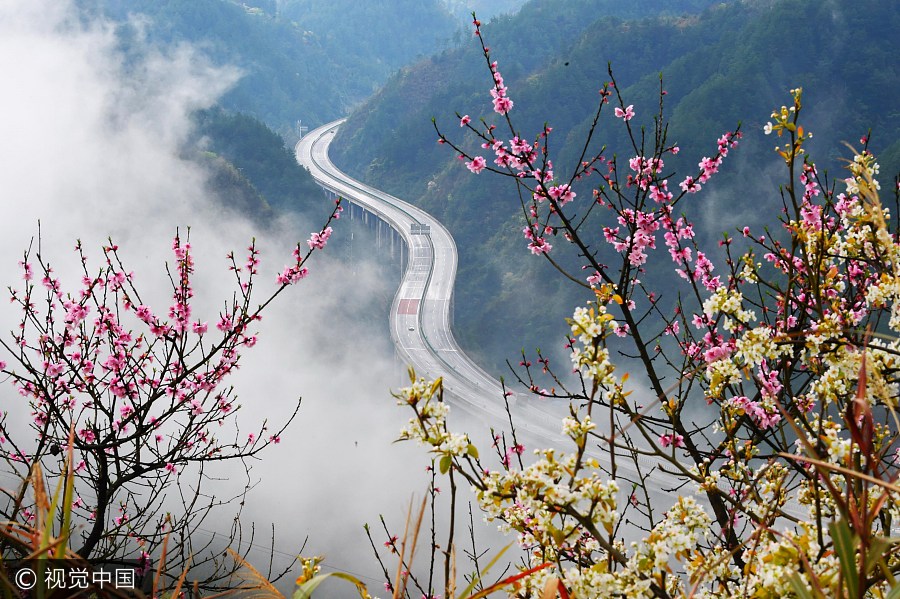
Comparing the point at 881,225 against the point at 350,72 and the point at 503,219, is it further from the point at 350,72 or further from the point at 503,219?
the point at 350,72

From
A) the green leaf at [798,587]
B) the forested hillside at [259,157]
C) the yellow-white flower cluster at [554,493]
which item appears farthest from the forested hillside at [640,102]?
the green leaf at [798,587]

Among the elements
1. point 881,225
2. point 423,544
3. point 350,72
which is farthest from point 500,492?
point 350,72

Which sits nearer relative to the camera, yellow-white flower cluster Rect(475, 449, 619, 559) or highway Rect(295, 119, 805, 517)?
yellow-white flower cluster Rect(475, 449, 619, 559)

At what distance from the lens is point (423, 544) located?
30.5m

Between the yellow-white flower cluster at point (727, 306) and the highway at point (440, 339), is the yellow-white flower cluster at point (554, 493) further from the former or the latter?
the highway at point (440, 339)

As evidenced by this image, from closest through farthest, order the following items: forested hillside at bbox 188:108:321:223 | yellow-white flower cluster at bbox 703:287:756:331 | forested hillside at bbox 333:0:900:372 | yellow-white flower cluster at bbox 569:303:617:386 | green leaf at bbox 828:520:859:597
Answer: green leaf at bbox 828:520:859:597 < yellow-white flower cluster at bbox 569:303:617:386 < yellow-white flower cluster at bbox 703:287:756:331 < forested hillside at bbox 333:0:900:372 < forested hillside at bbox 188:108:321:223

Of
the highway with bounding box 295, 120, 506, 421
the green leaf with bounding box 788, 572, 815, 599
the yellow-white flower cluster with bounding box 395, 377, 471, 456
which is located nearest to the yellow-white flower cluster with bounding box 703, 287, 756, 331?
the yellow-white flower cluster with bounding box 395, 377, 471, 456

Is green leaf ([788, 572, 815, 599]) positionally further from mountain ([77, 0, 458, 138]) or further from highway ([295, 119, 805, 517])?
mountain ([77, 0, 458, 138])

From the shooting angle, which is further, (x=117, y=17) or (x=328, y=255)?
(x=117, y=17)

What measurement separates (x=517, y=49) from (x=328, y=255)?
38910 millimetres

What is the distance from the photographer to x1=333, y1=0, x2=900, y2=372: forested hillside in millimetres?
52906

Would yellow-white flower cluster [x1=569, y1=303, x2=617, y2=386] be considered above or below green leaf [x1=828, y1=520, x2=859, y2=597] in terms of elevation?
above

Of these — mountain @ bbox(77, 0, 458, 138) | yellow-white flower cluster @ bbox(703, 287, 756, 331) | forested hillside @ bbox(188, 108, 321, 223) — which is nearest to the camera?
yellow-white flower cluster @ bbox(703, 287, 756, 331)

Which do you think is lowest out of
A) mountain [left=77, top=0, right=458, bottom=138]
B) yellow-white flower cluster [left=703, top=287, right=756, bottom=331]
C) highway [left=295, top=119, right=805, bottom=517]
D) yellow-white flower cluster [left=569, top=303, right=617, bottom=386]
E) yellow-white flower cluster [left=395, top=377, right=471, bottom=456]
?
yellow-white flower cluster [left=395, top=377, right=471, bottom=456]
